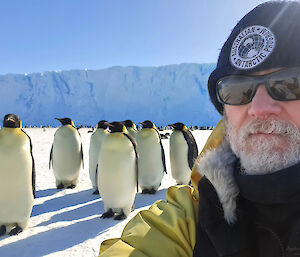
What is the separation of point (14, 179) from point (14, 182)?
3 cm

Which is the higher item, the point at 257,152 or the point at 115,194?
the point at 257,152

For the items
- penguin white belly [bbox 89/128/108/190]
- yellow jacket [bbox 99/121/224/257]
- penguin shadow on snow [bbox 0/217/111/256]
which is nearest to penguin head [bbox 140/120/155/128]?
penguin white belly [bbox 89/128/108/190]

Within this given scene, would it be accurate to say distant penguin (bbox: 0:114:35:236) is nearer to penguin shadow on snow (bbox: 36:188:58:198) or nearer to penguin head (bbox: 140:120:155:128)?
penguin shadow on snow (bbox: 36:188:58:198)

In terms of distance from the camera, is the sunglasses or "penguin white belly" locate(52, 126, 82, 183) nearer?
the sunglasses

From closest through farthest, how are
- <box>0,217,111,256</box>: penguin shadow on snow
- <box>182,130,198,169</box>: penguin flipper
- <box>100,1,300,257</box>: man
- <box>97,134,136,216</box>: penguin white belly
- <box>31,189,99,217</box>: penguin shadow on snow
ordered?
<box>100,1,300,257</box>: man, <box>0,217,111,256</box>: penguin shadow on snow, <box>97,134,136,216</box>: penguin white belly, <box>31,189,99,217</box>: penguin shadow on snow, <box>182,130,198,169</box>: penguin flipper

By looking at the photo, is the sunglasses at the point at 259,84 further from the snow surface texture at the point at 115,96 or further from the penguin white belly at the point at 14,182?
the snow surface texture at the point at 115,96

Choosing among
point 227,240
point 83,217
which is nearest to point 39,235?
point 83,217

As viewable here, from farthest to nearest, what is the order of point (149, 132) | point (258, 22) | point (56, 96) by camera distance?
point (56, 96)
point (149, 132)
point (258, 22)

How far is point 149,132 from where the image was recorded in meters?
3.62

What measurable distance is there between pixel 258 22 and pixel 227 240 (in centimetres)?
49

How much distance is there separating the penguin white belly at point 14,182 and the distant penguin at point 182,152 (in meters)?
2.24

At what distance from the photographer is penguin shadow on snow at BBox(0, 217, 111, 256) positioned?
189 centimetres

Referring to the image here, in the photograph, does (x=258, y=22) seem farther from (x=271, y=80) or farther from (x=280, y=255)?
(x=280, y=255)

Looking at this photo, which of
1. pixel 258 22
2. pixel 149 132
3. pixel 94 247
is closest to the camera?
pixel 258 22
